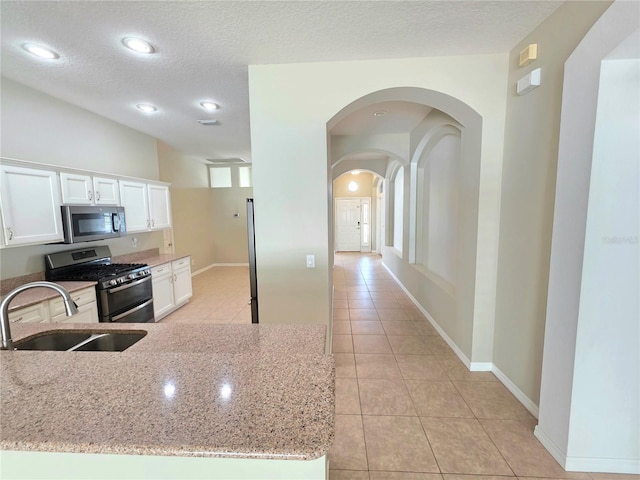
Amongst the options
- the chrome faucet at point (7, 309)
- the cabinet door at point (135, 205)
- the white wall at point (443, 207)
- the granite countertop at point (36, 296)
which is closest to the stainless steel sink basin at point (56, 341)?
the chrome faucet at point (7, 309)

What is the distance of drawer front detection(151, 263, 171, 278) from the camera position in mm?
3720

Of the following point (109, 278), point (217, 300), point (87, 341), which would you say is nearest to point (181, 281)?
point (217, 300)

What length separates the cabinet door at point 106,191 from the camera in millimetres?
3100

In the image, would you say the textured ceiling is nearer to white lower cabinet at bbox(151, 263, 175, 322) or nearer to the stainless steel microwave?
the stainless steel microwave

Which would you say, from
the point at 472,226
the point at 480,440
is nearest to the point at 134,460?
the point at 480,440

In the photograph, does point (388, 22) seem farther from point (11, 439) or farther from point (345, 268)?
point (345, 268)

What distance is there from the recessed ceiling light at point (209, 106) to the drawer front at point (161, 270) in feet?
7.34

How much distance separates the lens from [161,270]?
3889 mm

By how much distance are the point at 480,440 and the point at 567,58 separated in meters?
2.52

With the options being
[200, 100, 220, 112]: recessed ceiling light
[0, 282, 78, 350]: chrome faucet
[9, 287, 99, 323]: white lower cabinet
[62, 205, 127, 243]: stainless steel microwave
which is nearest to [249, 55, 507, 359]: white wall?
[200, 100, 220, 112]: recessed ceiling light

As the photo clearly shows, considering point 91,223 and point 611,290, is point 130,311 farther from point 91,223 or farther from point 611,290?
point 611,290

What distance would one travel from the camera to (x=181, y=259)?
4.36 m

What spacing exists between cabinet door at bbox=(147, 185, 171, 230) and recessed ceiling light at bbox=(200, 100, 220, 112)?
5.21ft

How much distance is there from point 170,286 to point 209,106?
264 centimetres
